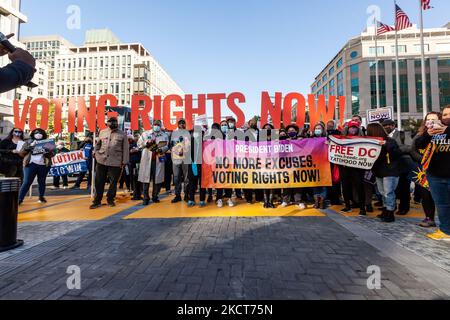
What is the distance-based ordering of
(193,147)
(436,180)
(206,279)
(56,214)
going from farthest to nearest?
(193,147) → (56,214) → (436,180) → (206,279)

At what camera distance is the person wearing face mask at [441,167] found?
370 centimetres

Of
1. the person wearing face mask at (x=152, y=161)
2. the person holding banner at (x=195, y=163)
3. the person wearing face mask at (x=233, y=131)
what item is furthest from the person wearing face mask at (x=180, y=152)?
the person wearing face mask at (x=233, y=131)

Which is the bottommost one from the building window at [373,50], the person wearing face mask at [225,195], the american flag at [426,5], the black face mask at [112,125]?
the person wearing face mask at [225,195]

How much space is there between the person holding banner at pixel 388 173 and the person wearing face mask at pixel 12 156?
8618mm

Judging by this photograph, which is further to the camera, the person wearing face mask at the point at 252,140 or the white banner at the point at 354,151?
the person wearing face mask at the point at 252,140

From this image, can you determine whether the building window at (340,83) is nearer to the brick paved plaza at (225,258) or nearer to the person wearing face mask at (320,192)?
the person wearing face mask at (320,192)

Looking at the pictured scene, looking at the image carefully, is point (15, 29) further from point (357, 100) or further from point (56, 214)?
point (357, 100)

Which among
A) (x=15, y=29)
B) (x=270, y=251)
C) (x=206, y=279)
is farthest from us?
(x=15, y=29)

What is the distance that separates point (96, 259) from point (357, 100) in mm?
61584

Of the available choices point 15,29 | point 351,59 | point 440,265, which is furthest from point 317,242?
point 351,59

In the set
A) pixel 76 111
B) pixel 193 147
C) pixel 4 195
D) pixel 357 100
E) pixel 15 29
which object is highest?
pixel 15 29

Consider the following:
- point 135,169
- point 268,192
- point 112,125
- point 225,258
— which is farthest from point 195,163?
point 225,258

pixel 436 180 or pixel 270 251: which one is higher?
pixel 436 180

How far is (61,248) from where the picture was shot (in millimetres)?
3322
